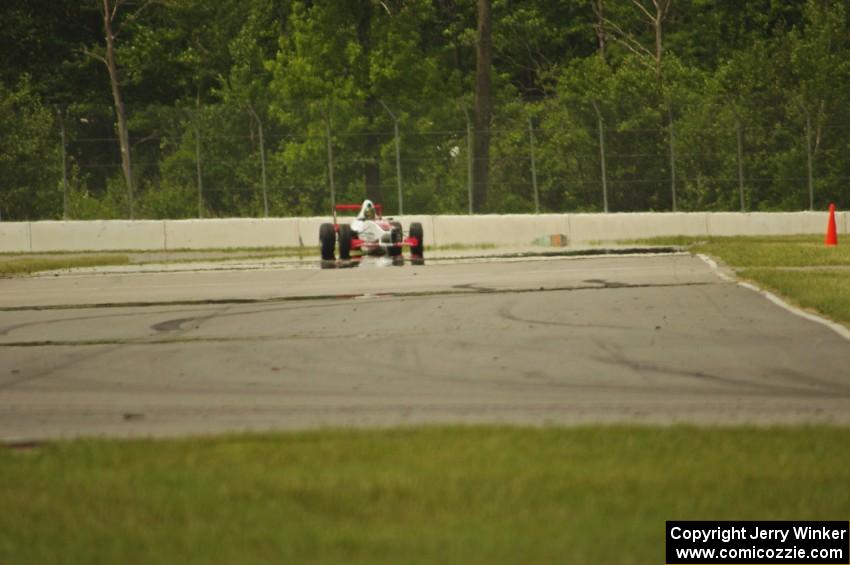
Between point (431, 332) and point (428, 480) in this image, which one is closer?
point (428, 480)

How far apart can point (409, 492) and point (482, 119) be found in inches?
1536

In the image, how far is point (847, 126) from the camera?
40344 millimetres

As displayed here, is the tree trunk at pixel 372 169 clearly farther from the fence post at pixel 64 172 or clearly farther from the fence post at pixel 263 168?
the fence post at pixel 64 172

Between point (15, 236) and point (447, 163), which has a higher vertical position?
point (447, 163)

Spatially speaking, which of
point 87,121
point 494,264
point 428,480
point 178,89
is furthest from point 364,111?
point 428,480

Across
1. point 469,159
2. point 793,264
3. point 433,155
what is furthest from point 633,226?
point 793,264

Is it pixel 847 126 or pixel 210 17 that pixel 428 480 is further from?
pixel 210 17

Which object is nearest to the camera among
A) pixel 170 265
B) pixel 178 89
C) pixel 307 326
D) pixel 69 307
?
pixel 307 326

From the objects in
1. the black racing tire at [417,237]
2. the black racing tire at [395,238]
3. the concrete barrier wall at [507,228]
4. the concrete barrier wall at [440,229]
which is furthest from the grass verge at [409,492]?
the concrete barrier wall at [440,229]

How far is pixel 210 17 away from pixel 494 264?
42365mm

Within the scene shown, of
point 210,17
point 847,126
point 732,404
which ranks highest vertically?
point 210,17

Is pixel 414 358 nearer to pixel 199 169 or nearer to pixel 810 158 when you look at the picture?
pixel 199 169

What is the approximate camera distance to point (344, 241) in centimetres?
2945

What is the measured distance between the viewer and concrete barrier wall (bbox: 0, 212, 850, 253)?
126ft
